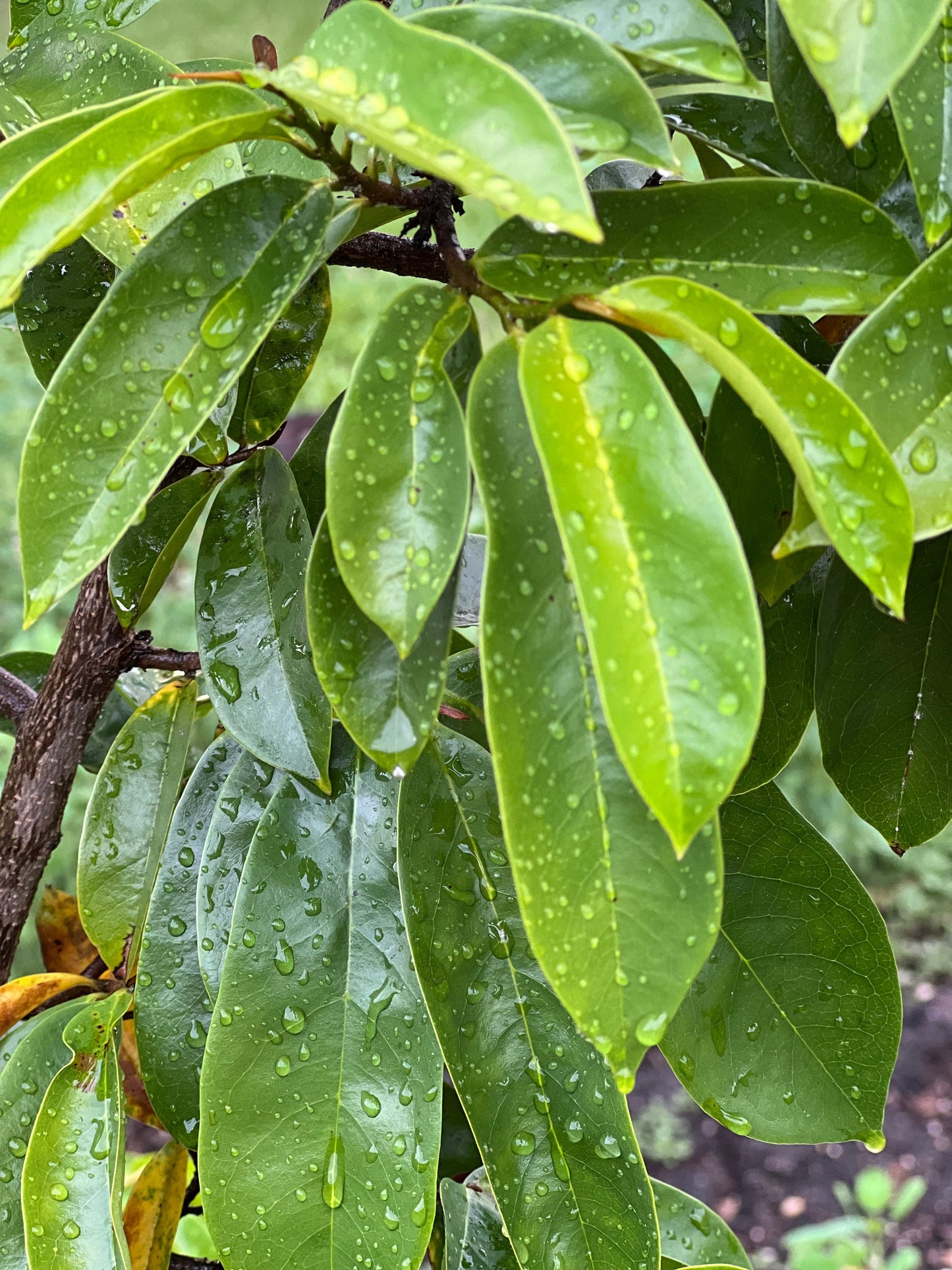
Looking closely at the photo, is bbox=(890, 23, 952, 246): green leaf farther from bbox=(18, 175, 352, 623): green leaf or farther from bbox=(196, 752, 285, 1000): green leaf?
bbox=(196, 752, 285, 1000): green leaf

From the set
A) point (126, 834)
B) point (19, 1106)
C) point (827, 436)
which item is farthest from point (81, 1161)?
point (827, 436)

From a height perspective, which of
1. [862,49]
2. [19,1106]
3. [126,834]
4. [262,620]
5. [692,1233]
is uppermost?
[862,49]

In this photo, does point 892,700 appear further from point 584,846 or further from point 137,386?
point 137,386

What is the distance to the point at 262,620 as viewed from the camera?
0.51 m

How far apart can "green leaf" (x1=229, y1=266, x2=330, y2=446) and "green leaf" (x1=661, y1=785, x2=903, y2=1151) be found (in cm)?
31

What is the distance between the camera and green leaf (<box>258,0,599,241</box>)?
0.91 feet

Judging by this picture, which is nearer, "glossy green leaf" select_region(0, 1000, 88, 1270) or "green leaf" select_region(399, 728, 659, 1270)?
"green leaf" select_region(399, 728, 659, 1270)

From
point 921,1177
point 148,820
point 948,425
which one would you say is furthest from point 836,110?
point 921,1177

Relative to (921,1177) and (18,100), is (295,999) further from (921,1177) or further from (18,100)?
(921,1177)

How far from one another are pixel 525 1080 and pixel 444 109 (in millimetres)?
388

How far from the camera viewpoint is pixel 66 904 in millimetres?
829

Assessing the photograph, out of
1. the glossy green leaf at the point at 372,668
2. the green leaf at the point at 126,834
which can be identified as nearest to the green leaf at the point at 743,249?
the glossy green leaf at the point at 372,668

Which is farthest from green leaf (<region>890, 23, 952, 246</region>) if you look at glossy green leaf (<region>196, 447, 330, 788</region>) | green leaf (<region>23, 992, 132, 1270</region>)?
green leaf (<region>23, 992, 132, 1270</region>)

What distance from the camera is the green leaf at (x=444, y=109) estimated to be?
277mm
